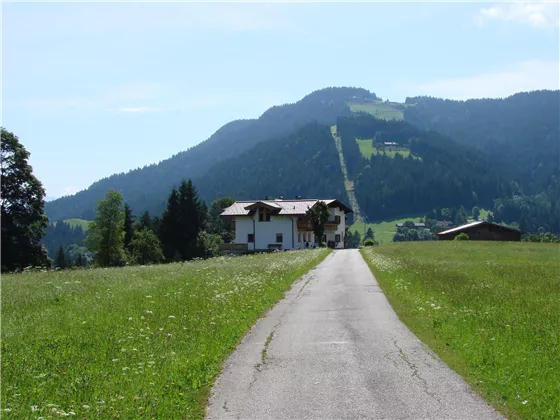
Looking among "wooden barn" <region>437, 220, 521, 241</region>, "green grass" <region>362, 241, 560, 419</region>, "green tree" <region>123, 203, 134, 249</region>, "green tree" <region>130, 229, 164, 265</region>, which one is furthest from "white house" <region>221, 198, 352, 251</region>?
"green grass" <region>362, 241, 560, 419</region>

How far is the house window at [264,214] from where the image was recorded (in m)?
92.6

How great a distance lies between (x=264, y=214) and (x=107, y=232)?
26.1 meters

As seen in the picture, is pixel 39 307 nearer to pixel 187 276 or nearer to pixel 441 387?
pixel 187 276

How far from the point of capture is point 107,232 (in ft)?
272

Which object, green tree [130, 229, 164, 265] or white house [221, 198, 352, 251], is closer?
white house [221, 198, 352, 251]

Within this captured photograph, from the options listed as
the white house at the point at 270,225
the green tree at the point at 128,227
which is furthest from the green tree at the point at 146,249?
the green tree at the point at 128,227

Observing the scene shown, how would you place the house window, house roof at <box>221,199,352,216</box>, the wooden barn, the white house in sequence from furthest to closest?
1. the wooden barn
2. the house window
3. house roof at <box>221,199,352,216</box>
4. the white house

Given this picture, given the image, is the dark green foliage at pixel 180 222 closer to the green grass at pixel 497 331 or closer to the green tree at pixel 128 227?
the green tree at pixel 128 227

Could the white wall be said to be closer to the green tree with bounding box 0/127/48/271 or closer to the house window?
the house window

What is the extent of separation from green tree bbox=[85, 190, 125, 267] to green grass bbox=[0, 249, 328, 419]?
63.1m

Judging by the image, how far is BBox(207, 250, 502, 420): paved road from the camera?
8.38m

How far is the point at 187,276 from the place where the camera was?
26.1 m

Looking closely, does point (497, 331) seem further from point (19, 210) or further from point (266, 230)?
point (266, 230)

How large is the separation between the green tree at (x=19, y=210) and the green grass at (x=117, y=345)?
34.1 metres
